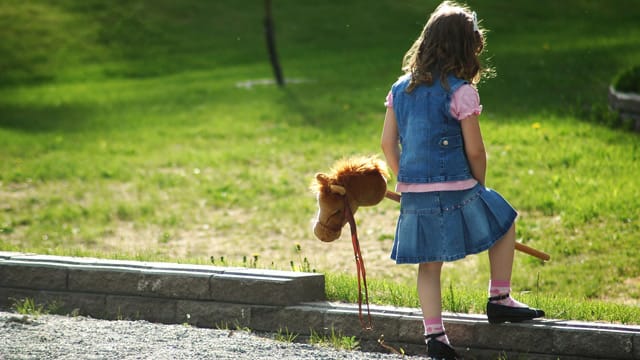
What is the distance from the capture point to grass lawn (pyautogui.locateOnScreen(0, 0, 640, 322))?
7996mm

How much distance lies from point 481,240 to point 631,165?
19.7ft

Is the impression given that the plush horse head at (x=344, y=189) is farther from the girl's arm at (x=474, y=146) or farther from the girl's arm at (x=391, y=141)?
the girl's arm at (x=474, y=146)

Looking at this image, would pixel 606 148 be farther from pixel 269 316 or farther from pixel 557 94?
pixel 269 316

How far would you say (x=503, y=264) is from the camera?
13.9 feet

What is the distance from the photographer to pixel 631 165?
9633 mm

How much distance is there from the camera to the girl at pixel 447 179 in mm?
4156

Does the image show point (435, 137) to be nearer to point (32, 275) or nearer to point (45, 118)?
point (32, 275)

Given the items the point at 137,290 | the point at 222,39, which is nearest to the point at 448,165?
the point at 137,290

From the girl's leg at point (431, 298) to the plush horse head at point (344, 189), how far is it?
404 millimetres

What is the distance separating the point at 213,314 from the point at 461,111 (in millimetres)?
1638

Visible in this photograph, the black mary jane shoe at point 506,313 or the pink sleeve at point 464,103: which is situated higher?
the pink sleeve at point 464,103

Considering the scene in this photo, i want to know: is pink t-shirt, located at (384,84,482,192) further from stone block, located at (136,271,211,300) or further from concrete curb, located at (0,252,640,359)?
stone block, located at (136,271,211,300)

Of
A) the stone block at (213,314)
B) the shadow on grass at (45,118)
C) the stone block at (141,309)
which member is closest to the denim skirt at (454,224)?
the stone block at (213,314)

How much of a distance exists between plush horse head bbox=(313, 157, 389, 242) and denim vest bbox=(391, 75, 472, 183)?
188mm
